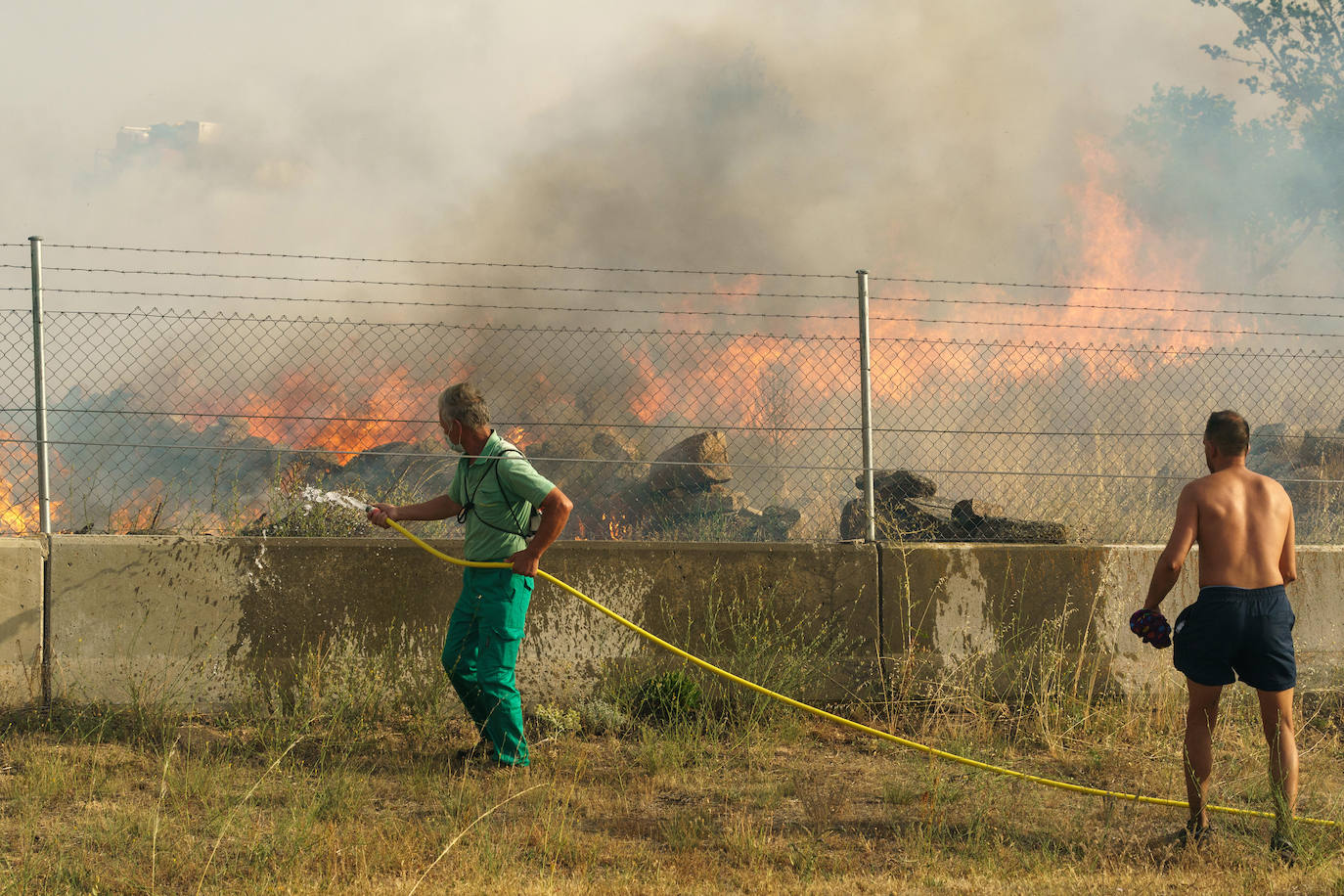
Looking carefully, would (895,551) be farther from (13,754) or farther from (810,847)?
(13,754)

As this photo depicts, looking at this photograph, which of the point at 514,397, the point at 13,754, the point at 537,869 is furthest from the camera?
the point at 514,397

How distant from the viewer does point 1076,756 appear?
211 inches

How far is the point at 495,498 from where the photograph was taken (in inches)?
185

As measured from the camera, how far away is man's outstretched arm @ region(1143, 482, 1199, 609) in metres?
3.96

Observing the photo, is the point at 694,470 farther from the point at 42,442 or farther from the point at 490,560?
the point at 42,442

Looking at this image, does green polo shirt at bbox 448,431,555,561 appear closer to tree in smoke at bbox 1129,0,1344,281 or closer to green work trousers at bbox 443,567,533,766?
green work trousers at bbox 443,567,533,766

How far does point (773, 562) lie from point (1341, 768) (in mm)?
3067

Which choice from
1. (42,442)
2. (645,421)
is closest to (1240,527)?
(42,442)

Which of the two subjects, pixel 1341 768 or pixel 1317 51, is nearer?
pixel 1341 768

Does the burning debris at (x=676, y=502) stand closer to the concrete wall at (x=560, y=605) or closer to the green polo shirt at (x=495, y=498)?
the concrete wall at (x=560, y=605)

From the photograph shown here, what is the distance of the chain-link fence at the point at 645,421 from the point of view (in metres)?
5.91

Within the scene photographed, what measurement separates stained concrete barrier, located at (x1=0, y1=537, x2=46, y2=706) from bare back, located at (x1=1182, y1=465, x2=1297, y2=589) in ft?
17.9

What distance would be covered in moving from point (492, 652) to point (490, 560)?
421mm

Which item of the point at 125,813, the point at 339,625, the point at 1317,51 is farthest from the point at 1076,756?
the point at 1317,51
